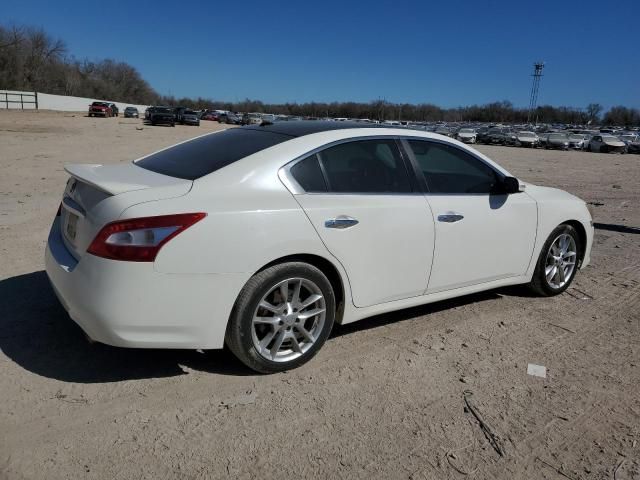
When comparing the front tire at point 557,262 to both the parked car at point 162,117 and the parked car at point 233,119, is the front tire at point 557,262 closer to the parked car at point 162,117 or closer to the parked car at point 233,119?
the parked car at point 162,117

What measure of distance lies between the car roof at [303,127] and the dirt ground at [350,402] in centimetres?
153

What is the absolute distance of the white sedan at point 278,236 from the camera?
295 centimetres

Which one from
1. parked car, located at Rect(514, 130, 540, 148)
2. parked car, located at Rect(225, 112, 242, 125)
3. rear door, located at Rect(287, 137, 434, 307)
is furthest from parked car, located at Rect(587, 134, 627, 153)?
rear door, located at Rect(287, 137, 434, 307)

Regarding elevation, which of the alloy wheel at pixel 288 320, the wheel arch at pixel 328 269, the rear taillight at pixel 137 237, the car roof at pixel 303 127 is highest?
the car roof at pixel 303 127

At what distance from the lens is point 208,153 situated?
3783mm

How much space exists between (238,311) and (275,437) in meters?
0.74

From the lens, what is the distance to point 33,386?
10.4ft

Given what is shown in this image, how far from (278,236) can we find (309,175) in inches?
21.6

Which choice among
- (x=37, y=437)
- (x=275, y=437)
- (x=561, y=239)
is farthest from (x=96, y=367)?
(x=561, y=239)

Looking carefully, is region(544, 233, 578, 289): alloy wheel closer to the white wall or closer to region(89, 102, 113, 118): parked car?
region(89, 102, 113, 118): parked car

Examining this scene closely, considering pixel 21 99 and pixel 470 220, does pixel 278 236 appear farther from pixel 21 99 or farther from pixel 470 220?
pixel 21 99

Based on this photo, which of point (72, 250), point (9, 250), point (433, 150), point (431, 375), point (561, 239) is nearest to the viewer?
point (72, 250)

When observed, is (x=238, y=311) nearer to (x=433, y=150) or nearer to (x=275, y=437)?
(x=275, y=437)

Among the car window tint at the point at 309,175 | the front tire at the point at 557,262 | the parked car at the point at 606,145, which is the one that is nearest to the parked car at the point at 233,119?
the parked car at the point at 606,145
